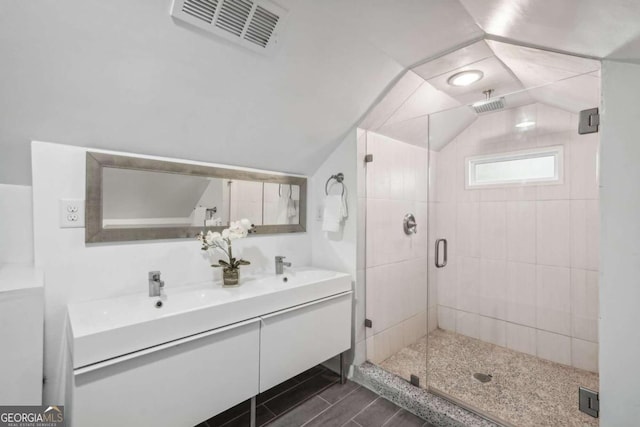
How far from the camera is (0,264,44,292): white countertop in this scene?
3.59 feet

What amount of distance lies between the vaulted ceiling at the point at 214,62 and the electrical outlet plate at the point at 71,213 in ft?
0.77

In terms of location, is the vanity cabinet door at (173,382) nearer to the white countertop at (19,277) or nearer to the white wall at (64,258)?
the white countertop at (19,277)

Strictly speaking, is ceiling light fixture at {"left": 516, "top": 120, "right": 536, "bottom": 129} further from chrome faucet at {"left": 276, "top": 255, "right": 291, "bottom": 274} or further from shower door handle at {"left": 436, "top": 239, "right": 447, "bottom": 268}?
chrome faucet at {"left": 276, "top": 255, "right": 291, "bottom": 274}

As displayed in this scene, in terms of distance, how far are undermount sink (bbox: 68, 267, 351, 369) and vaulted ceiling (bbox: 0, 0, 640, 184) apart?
0.81 m

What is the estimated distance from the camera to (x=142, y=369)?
1194mm

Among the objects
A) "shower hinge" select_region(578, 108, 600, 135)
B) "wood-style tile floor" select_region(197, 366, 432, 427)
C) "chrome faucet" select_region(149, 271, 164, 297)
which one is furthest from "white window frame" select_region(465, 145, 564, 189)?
"chrome faucet" select_region(149, 271, 164, 297)

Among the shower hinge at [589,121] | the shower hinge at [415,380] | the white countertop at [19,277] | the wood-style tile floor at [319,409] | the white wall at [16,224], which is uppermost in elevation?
the shower hinge at [589,121]

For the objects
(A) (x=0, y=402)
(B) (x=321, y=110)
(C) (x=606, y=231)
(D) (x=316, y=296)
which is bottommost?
(A) (x=0, y=402)

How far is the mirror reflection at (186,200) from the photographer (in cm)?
159

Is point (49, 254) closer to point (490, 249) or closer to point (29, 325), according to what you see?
point (29, 325)

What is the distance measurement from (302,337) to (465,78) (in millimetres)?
2088

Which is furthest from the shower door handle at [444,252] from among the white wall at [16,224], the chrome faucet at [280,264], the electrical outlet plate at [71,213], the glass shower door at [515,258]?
the white wall at [16,224]

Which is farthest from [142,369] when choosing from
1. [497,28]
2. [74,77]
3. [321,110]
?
[497,28]

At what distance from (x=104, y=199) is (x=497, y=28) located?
87.3 inches
